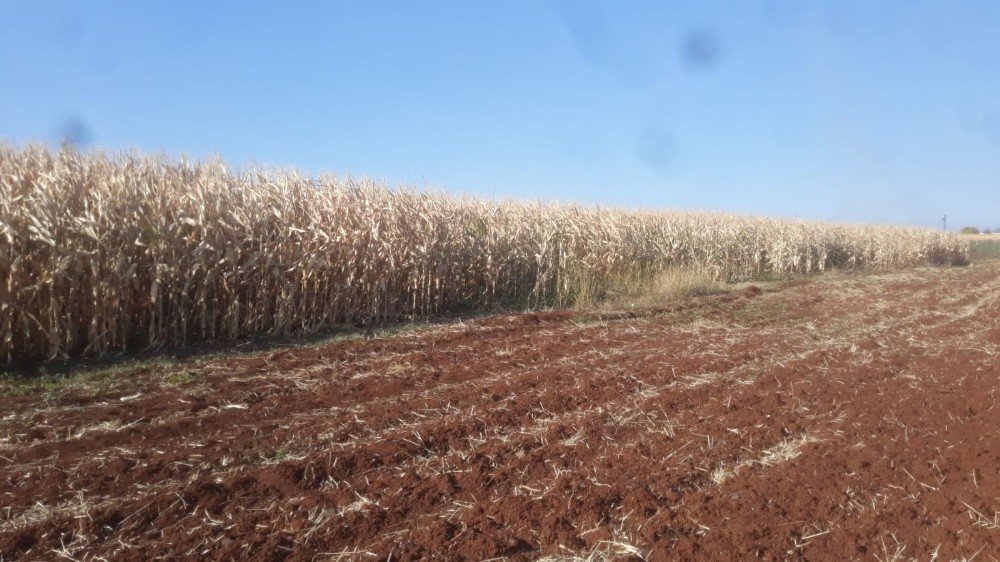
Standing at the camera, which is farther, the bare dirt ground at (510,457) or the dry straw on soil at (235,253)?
the dry straw on soil at (235,253)

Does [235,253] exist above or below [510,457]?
above

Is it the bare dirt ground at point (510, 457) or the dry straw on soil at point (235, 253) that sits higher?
the dry straw on soil at point (235, 253)

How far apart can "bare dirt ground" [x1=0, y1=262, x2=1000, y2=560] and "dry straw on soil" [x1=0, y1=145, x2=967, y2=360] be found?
1187 mm

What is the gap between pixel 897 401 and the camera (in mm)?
6145

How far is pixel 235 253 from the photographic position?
8680mm

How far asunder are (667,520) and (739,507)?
50 cm

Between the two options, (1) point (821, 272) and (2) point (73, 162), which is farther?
(1) point (821, 272)

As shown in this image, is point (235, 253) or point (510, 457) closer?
point (510, 457)

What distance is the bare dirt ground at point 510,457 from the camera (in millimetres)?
3490

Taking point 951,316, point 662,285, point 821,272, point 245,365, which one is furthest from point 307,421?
point 821,272

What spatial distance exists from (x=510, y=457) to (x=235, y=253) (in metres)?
5.66

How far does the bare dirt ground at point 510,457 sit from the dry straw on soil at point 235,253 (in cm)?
119

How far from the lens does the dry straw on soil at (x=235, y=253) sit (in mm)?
7242

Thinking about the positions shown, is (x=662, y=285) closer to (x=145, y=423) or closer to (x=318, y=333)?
(x=318, y=333)
